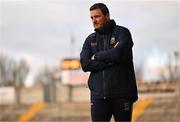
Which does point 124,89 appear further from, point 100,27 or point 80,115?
point 80,115

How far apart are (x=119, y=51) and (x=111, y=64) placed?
0.37 feet

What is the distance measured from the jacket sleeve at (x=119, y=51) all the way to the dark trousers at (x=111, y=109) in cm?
30

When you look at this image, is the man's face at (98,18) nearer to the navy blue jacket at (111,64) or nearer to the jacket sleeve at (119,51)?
the navy blue jacket at (111,64)

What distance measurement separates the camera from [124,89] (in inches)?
173

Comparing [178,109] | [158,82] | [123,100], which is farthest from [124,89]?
[158,82]

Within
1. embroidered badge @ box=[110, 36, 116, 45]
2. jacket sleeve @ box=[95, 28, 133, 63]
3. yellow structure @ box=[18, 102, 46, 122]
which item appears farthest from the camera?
yellow structure @ box=[18, 102, 46, 122]

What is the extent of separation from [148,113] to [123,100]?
1837 cm

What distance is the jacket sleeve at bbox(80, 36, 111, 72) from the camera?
4411 millimetres

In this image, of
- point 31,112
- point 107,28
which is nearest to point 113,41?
point 107,28

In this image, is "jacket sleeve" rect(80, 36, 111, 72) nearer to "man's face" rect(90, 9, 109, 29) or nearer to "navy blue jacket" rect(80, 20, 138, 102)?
"navy blue jacket" rect(80, 20, 138, 102)

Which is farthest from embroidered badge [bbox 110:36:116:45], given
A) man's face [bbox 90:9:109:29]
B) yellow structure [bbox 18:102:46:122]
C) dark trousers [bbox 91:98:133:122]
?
yellow structure [bbox 18:102:46:122]

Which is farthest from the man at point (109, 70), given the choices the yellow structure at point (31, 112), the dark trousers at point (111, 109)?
the yellow structure at point (31, 112)

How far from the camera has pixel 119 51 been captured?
173 inches

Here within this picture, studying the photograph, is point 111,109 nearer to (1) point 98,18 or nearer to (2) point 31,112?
(1) point 98,18
